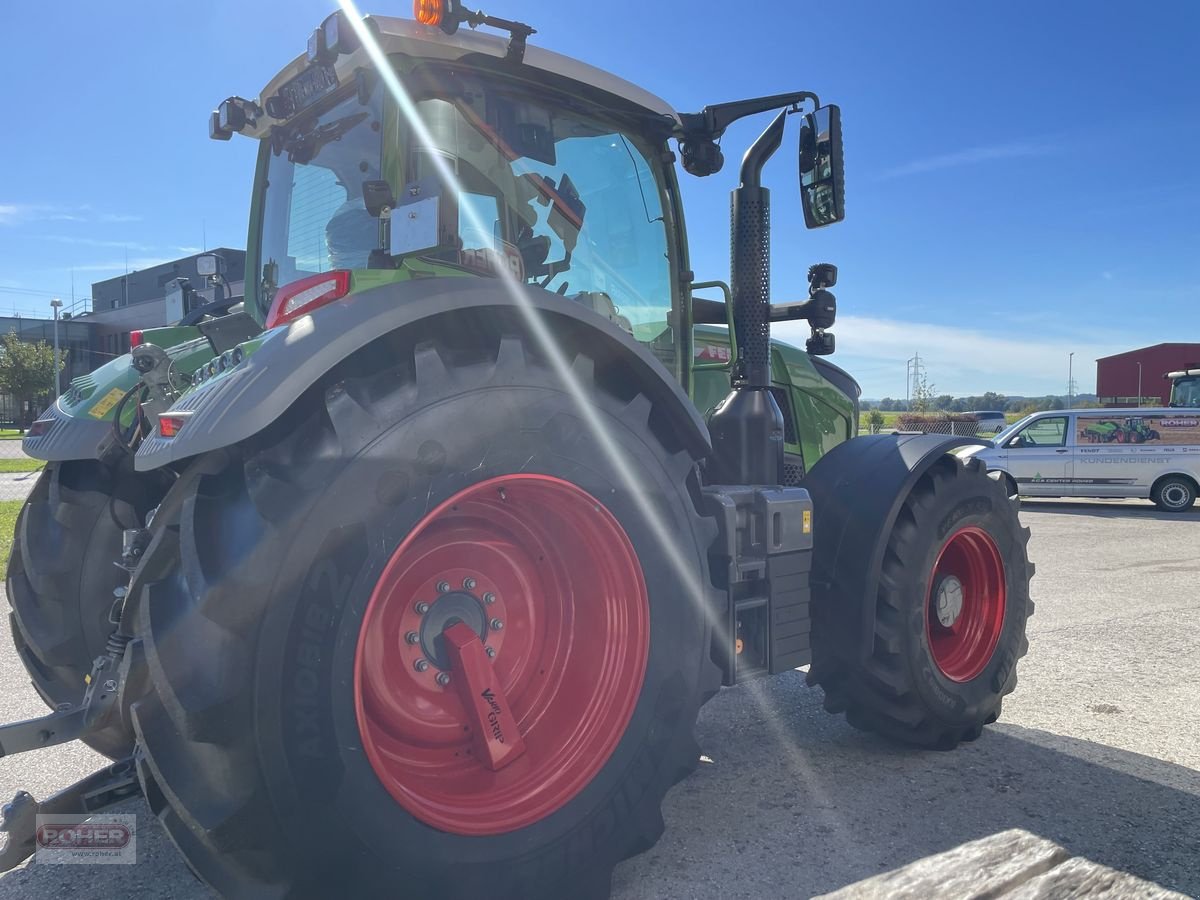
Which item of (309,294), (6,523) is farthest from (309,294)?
(6,523)

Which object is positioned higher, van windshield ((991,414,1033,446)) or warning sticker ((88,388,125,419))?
warning sticker ((88,388,125,419))

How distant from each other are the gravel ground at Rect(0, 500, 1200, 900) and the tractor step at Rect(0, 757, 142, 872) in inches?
14.4

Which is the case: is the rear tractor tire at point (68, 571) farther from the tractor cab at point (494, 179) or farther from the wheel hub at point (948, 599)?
the wheel hub at point (948, 599)

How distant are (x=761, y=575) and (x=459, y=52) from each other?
1.98 metres

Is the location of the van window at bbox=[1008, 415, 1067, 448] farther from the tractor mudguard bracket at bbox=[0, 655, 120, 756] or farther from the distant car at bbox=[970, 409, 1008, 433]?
the distant car at bbox=[970, 409, 1008, 433]

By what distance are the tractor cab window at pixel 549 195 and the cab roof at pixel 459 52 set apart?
0.11m

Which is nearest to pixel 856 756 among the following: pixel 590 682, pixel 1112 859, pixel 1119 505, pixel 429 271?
pixel 1112 859

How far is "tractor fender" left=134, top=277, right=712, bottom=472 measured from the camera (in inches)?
74.8

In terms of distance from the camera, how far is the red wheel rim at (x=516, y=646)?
7.50 ft

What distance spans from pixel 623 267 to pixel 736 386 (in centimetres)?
65

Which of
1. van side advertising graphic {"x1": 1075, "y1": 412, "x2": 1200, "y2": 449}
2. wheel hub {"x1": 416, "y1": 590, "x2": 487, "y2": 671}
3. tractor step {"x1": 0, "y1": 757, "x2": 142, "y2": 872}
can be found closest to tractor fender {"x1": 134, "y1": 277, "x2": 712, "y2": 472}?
wheel hub {"x1": 416, "y1": 590, "x2": 487, "y2": 671}

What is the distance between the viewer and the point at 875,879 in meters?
2.50

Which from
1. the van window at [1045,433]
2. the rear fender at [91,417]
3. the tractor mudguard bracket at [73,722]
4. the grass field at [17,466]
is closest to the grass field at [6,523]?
the rear fender at [91,417]

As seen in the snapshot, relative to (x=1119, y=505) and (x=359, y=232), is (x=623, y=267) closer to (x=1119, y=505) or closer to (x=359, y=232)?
(x=359, y=232)
